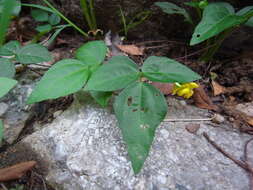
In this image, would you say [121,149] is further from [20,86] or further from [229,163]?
[20,86]

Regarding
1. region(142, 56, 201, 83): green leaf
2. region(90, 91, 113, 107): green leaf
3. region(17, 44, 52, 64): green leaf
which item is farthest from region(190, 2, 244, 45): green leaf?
region(17, 44, 52, 64): green leaf

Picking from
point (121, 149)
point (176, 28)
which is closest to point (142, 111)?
point (121, 149)

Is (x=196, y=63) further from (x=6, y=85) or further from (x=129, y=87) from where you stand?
(x=6, y=85)

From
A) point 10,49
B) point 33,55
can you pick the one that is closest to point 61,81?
point 33,55

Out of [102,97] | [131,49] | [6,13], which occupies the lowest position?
[131,49]

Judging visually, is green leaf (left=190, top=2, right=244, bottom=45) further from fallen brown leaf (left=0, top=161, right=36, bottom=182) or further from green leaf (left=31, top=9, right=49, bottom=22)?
green leaf (left=31, top=9, right=49, bottom=22)

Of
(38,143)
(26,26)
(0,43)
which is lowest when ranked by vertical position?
(38,143)
